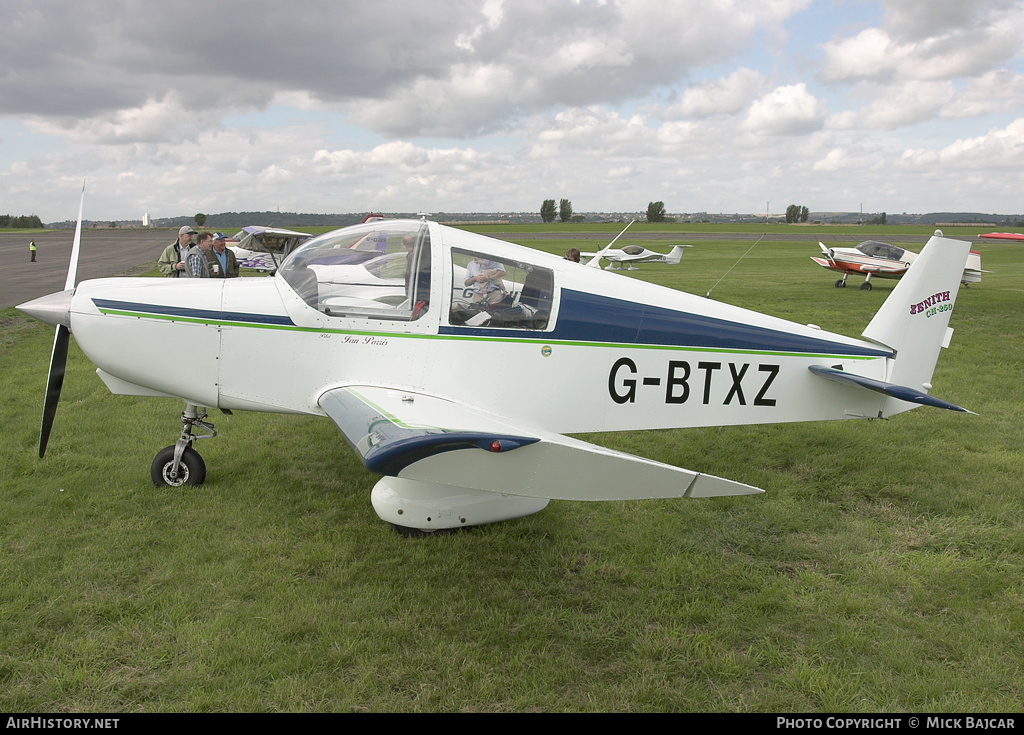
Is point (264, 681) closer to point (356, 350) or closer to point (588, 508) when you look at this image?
point (356, 350)

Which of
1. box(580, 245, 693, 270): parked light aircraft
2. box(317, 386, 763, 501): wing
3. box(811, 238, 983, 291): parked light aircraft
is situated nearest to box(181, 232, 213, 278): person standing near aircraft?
box(317, 386, 763, 501): wing

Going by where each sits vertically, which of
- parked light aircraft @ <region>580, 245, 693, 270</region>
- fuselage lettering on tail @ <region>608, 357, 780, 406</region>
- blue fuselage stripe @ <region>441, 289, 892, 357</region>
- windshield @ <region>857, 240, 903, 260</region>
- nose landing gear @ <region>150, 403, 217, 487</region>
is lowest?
nose landing gear @ <region>150, 403, 217, 487</region>

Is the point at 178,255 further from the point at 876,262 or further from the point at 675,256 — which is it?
the point at 675,256

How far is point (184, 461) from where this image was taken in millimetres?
5316

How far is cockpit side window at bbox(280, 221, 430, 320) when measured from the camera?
4.50m

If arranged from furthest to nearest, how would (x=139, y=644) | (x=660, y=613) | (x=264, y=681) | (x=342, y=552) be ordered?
1. (x=342, y=552)
2. (x=660, y=613)
3. (x=139, y=644)
4. (x=264, y=681)

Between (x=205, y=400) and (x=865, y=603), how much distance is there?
4634 mm

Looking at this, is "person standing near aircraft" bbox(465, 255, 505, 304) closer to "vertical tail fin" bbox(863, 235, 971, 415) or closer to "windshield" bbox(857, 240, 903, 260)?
"vertical tail fin" bbox(863, 235, 971, 415)

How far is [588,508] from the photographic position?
5.23 meters

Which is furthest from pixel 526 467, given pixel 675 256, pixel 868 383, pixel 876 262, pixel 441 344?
pixel 675 256

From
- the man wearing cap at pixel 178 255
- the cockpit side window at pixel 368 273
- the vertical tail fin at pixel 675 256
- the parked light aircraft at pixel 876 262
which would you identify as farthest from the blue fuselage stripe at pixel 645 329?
the vertical tail fin at pixel 675 256

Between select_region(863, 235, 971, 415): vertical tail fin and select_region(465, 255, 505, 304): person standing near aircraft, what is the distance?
3.26 metres

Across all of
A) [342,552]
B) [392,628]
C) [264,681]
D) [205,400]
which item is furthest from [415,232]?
[264,681]

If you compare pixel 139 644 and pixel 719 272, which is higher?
pixel 719 272
